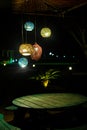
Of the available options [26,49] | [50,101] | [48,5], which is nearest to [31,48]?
[26,49]

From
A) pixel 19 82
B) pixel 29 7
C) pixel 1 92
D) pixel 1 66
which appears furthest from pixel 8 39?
pixel 29 7

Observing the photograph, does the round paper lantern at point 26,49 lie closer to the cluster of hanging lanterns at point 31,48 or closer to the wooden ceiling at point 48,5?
the cluster of hanging lanterns at point 31,48

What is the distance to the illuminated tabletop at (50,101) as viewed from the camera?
6.35 m

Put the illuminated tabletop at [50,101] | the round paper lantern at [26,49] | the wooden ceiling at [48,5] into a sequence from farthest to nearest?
the round paper lantern at [26,49]
the wooden ceiling at [48,5]
the illuminated tabletop at [50,101]

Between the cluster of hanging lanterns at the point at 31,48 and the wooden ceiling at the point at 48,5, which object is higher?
the wooden ceiling at the point at 48,5

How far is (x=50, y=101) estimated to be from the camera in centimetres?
689

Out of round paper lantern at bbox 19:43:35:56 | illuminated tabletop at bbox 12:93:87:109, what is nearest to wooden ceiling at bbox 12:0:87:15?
round paper lantern at bbox 19:43:35:56

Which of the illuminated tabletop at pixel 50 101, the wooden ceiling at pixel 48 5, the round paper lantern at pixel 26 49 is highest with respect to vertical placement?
the wooden ceiling at pixel 48 5

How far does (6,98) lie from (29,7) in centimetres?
513

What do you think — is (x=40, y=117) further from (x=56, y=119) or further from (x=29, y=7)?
(x=29, y=7)

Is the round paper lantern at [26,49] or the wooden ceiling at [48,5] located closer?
the wooden ceiling at [48,5]

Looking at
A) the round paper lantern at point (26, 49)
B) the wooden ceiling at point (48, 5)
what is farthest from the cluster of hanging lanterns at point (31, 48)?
the wooden ceiling at point (48, 5)

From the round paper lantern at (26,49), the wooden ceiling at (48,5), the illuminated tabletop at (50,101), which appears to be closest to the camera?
the illuminated tabletop at (50,101)

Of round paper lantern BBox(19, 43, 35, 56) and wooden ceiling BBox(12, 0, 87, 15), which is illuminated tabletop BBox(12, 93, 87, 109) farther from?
wooden ceiling BBox(12, 0, 87, 15)
